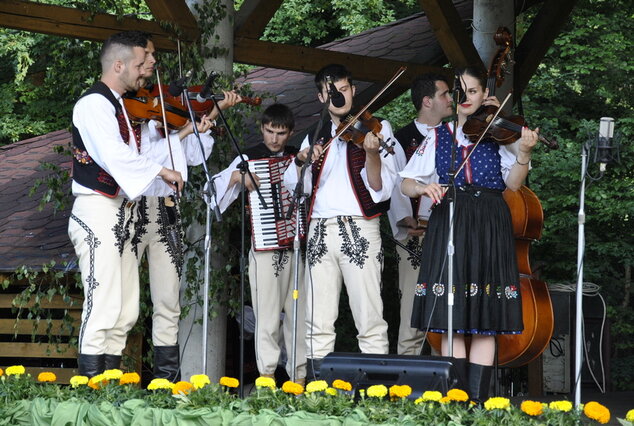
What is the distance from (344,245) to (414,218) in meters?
0.65

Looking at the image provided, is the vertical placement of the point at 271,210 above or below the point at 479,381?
above

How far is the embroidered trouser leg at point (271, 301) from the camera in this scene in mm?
5176

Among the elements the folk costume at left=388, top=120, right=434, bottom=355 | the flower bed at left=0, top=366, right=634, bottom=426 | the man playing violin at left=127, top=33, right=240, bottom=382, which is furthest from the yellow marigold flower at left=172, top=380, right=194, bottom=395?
the folk costume at left=388, top=120, right=434, bottom=355

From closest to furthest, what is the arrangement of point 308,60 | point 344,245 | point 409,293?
point 344,245
point 409,293
point 308,60

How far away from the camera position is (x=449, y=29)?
20.2 ft

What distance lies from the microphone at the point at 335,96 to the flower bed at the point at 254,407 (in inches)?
62.5

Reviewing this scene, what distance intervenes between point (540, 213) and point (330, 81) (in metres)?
1.18

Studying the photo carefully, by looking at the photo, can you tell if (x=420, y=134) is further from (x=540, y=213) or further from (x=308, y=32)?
(x=308, y=32)

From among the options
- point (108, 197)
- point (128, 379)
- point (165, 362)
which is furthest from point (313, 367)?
point (128, 379)

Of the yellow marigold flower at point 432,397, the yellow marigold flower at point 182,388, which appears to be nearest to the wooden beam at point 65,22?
the yellow marigold flower at point 182,388

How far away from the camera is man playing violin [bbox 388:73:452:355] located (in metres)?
5.23

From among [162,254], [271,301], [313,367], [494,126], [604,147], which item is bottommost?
[313,367]

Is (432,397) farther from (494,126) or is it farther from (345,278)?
(345,278)

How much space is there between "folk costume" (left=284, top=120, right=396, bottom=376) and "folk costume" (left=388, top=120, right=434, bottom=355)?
348 millimetres
